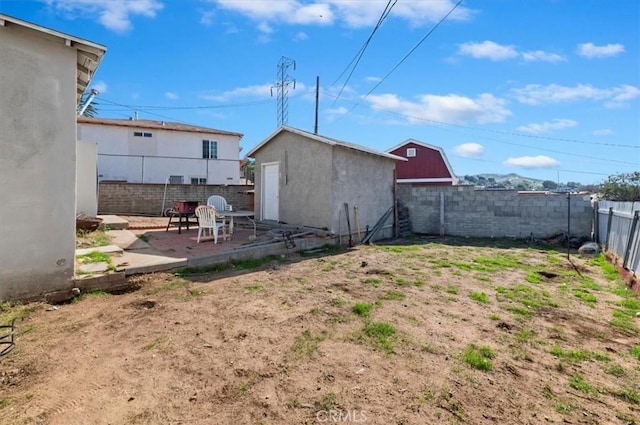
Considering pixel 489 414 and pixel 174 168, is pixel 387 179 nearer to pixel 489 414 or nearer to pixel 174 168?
pixel 489 414

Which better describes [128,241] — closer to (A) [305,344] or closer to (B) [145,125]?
(A) [305,344]

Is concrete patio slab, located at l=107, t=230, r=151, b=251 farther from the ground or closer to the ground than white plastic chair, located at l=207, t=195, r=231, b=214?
closer to the ground

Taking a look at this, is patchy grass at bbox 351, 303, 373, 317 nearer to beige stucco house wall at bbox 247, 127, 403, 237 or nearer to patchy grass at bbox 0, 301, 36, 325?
patchy grass at bbox 0, 301, 36, 325

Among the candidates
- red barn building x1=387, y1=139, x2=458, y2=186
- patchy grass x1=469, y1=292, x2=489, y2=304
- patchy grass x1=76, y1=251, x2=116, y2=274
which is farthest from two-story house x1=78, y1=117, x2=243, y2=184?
patchy grass x1=469, y1=292, x2=489, y2=304

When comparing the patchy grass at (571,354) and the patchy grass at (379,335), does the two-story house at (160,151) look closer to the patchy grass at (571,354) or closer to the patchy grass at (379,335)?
the patchy grass at (379,335)

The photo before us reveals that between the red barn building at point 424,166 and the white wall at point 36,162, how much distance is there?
20.8 meters

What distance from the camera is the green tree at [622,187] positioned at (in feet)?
45.3

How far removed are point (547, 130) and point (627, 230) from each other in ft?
60.5

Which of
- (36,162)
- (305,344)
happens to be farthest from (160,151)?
(305,344)

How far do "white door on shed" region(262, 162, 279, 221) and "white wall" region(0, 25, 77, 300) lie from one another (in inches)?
276

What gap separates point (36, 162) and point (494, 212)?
1284cm

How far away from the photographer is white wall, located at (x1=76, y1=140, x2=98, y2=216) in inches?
421

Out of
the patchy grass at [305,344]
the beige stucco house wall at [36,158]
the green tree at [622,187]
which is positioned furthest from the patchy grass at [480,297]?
the green tree at [622,187]

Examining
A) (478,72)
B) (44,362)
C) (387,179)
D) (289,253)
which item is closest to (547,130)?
(478,72)
